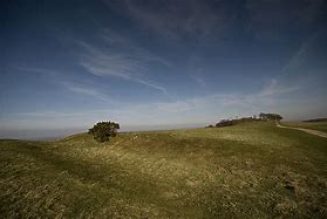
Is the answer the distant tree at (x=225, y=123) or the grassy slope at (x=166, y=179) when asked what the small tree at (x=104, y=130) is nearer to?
the grassy slope at (x=166, y=179)

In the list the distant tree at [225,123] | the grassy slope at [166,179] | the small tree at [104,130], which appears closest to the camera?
the grassy slope at [166,179]

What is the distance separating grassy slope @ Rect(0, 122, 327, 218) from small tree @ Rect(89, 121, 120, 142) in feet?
9.04

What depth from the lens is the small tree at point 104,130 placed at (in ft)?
147

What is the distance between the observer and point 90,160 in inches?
1314

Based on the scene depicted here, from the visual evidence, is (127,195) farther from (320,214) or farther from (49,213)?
(320,214)

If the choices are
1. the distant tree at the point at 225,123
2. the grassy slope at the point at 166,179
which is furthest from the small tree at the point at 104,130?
the distant tree at the point at 225,123

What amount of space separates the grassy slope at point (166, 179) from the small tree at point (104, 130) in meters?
2.76

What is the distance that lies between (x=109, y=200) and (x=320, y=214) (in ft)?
53.4

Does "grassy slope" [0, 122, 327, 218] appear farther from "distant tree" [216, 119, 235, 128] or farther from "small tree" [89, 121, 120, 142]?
"distant tree" [216, 119, 235, 128]

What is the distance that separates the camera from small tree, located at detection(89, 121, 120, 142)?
147 feet

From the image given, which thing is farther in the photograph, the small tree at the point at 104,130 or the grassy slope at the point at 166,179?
the small tree at the point at 104,130

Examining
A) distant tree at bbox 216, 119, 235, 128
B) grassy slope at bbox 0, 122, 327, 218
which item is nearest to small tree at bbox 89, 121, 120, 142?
grassy slope at bbox 0, 122, 327, 218

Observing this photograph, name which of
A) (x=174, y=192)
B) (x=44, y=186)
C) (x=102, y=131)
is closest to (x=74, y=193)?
(x=44, y=186)

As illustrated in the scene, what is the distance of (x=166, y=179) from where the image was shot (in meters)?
27.4
